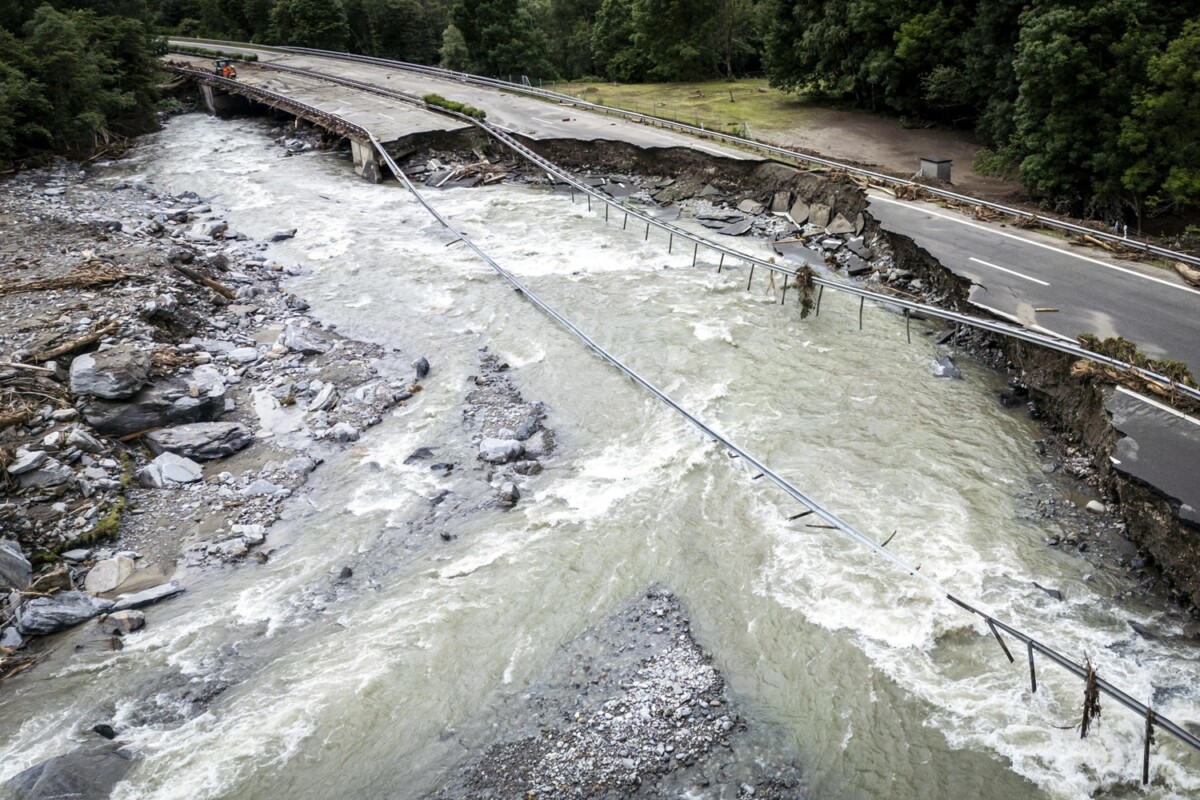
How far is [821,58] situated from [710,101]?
25.3ft

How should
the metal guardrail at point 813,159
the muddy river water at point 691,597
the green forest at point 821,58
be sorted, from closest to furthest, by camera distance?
the muddy river water at point 691,597 → the metal guardrail at point 813,159 → the green forest at point 821,58

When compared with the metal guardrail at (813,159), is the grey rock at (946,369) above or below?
below

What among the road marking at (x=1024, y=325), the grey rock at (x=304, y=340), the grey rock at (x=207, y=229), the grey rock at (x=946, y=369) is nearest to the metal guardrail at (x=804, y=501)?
the grey rock at (x=304, y=340)

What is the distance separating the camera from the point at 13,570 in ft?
38.9

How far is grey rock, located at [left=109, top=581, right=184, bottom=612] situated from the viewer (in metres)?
11.9

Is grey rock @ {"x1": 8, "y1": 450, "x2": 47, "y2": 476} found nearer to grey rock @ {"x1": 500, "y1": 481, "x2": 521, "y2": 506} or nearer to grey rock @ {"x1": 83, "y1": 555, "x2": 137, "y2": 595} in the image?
grey rock @ {"x1": 83, "y1": 555, "x2": 137, "y2": 595}

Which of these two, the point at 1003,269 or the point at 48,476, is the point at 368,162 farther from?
the point at 1003,269

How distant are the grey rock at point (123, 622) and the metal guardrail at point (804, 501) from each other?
10.2 meters

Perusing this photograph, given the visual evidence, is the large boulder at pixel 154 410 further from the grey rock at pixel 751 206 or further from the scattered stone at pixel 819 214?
the scattered stone at pixel 819 214

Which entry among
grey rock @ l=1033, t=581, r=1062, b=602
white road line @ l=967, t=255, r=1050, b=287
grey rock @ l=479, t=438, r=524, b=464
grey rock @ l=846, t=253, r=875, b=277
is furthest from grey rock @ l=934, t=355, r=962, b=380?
grey rock @ l=479, t=438, r=524, b=464

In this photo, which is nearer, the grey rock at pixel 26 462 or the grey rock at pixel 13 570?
the grey rock at pixel 13 570

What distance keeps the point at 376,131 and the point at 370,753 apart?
31.6 metres

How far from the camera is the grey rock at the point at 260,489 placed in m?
14.3

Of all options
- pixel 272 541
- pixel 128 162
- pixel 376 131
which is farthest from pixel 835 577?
pixel 128 162
